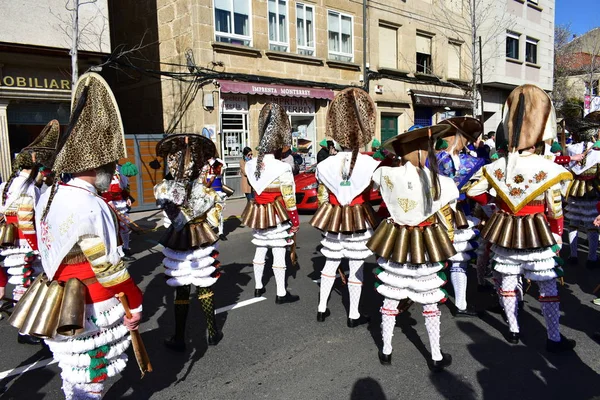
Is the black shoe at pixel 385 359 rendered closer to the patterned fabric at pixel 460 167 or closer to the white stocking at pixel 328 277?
the white stocking at pixel 328 277

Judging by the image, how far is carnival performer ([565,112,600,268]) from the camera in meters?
6.88

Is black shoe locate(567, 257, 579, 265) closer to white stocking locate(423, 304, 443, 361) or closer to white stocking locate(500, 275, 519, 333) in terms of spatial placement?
white stocking locate(500, 275, 519, 333)

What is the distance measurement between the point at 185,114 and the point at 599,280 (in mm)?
12165

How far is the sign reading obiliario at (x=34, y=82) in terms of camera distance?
11.3 meters

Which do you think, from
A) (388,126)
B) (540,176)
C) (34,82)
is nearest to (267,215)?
(540,176)

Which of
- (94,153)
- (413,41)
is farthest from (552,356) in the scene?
(413,41)

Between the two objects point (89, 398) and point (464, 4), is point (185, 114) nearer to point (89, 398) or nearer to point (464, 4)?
point (89, 398)

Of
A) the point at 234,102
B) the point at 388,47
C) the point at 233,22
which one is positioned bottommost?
the point at 234,102

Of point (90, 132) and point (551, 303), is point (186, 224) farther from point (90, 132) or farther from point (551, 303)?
point (551, 303)

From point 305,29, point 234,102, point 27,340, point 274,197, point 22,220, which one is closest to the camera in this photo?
point 27,340

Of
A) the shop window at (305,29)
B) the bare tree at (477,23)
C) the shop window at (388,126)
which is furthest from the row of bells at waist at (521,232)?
the bare tree at (477,23)

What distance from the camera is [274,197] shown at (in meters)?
5.54

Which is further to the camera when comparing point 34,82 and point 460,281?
point 34,82

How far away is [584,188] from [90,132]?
7.13 metres
